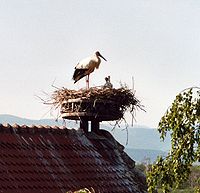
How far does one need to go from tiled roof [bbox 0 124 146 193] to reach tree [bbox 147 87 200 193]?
3.52 m

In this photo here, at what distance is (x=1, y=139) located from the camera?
11.8 m

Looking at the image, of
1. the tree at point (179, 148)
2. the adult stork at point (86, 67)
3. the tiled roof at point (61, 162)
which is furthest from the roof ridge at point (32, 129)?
the tree at point (179, 148)

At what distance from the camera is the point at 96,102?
44.2 feet

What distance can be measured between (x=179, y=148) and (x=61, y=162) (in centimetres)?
496

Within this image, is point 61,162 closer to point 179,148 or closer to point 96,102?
point 96,102

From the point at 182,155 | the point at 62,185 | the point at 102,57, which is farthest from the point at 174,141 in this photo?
the point at 102,57

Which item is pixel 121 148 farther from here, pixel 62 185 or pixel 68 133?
pixel 62 185

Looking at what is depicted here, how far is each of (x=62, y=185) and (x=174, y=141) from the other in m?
4.26

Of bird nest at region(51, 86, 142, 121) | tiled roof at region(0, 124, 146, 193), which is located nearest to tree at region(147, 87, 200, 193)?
tiled roof at region(0, 124, 146, 193)

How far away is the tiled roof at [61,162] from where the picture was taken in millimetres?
11406

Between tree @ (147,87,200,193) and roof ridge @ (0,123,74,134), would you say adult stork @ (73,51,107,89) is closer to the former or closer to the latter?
roof ridge @ (0,123,74,134)

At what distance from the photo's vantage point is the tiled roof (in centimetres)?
1141

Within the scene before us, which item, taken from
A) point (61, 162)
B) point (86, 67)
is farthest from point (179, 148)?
point (86, 67)

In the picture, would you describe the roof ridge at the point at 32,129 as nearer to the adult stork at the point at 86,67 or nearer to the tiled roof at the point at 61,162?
the tiled roof at the point at 61,162
